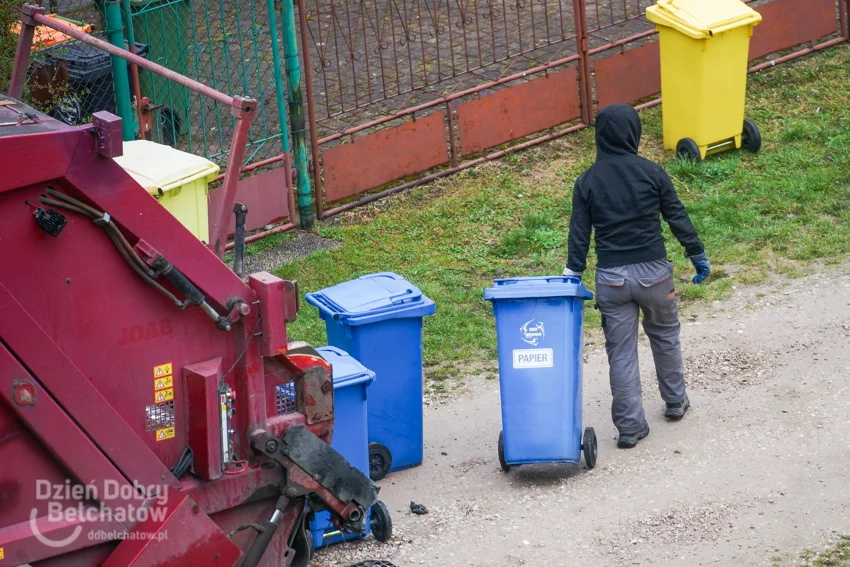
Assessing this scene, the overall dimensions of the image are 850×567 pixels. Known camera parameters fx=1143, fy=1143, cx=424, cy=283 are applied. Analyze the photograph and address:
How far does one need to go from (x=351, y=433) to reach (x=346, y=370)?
292mm

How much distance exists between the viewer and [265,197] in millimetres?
9047

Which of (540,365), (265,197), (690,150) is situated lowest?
(690,150)

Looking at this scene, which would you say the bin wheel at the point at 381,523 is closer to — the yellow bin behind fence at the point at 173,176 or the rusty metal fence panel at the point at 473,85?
the yellow bin behind fence at the point at 173,176

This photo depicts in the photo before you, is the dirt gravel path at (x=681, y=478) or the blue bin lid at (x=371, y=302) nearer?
the dirt gravel path at (x=681, y=478)

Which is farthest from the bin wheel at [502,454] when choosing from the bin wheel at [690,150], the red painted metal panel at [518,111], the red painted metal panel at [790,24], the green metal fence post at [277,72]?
the red painted metal panel at [790,24]

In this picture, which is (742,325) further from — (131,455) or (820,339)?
(131,455)

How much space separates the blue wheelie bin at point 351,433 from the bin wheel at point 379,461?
0.51 meters

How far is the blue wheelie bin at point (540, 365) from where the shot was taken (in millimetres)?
5770

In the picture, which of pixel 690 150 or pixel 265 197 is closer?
pixel 265 197

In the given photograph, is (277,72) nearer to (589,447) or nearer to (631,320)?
(631,320)

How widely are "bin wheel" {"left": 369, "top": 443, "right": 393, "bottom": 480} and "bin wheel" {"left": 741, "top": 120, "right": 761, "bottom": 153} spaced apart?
539cm

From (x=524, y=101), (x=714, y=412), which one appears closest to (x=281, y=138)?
(x=524, y=101)

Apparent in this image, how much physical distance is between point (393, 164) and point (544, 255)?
172 cm

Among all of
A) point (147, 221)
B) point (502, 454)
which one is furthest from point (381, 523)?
point (147, 221)
